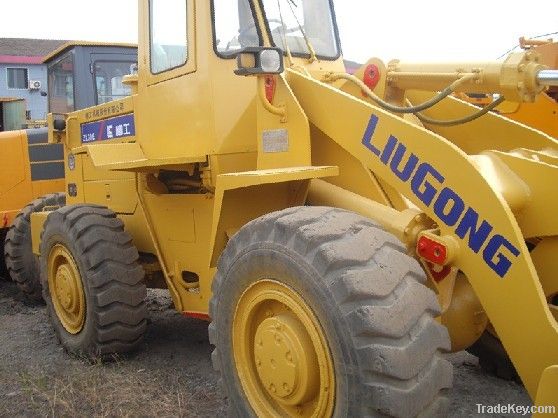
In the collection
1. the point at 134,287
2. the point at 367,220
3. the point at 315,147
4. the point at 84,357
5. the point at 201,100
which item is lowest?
the point at 84,357

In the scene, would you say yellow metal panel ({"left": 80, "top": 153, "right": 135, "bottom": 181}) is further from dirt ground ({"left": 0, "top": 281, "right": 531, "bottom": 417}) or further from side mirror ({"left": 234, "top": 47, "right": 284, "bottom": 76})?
side mirror ({"left": 234, "top": 47, "right": 284, "bottom": 76})

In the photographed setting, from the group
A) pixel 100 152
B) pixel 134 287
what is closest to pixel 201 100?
pixel 100 152

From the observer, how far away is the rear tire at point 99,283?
172 inches

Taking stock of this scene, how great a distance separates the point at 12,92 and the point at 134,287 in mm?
36947

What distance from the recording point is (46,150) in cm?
737

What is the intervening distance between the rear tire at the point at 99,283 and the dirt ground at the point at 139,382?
18cm

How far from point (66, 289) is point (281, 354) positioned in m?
2.59

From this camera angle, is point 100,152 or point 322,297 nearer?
point 322,297

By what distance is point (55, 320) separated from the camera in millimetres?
4988

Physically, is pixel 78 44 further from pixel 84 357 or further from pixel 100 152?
pixel 84 357

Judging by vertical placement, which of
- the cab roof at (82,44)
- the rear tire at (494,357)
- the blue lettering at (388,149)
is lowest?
the rear tire at (494,357)

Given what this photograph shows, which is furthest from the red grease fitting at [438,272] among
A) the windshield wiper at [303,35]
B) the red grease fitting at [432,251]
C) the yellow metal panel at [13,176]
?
the yellow metal panel at [13,176]

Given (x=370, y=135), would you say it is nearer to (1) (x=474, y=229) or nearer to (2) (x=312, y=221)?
(2) (x=312, y=221)

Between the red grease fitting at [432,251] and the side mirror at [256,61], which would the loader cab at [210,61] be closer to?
the side mirror at [256,61]
